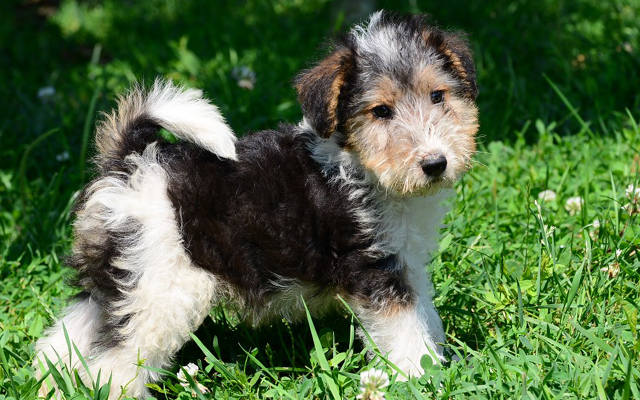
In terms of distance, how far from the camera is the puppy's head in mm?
3398

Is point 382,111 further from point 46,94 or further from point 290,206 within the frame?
point 46,94

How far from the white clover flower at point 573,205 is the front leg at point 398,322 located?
1839 millimetres

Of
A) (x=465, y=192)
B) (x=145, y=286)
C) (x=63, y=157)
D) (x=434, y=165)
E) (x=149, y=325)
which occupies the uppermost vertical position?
(x=434, y=165)

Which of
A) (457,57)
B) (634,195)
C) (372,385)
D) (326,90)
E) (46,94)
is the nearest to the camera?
(372,385)

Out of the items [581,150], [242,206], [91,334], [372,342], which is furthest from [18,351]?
[581,150]

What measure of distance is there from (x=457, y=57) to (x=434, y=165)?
27.5 inches

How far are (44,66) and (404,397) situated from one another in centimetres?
680

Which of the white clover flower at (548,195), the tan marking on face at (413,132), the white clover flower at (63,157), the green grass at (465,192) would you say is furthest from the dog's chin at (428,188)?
the white clover flower at (63,157)

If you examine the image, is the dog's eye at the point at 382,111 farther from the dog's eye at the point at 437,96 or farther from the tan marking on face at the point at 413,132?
the dog's eye at the point at 437,96

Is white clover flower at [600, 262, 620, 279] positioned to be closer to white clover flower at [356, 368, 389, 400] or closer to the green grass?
the green grass

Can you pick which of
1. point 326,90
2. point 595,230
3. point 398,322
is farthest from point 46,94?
point 595,230

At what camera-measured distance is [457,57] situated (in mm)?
3686

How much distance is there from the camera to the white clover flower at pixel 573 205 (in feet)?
16.2

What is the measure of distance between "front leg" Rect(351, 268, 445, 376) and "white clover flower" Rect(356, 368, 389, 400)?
27cm
